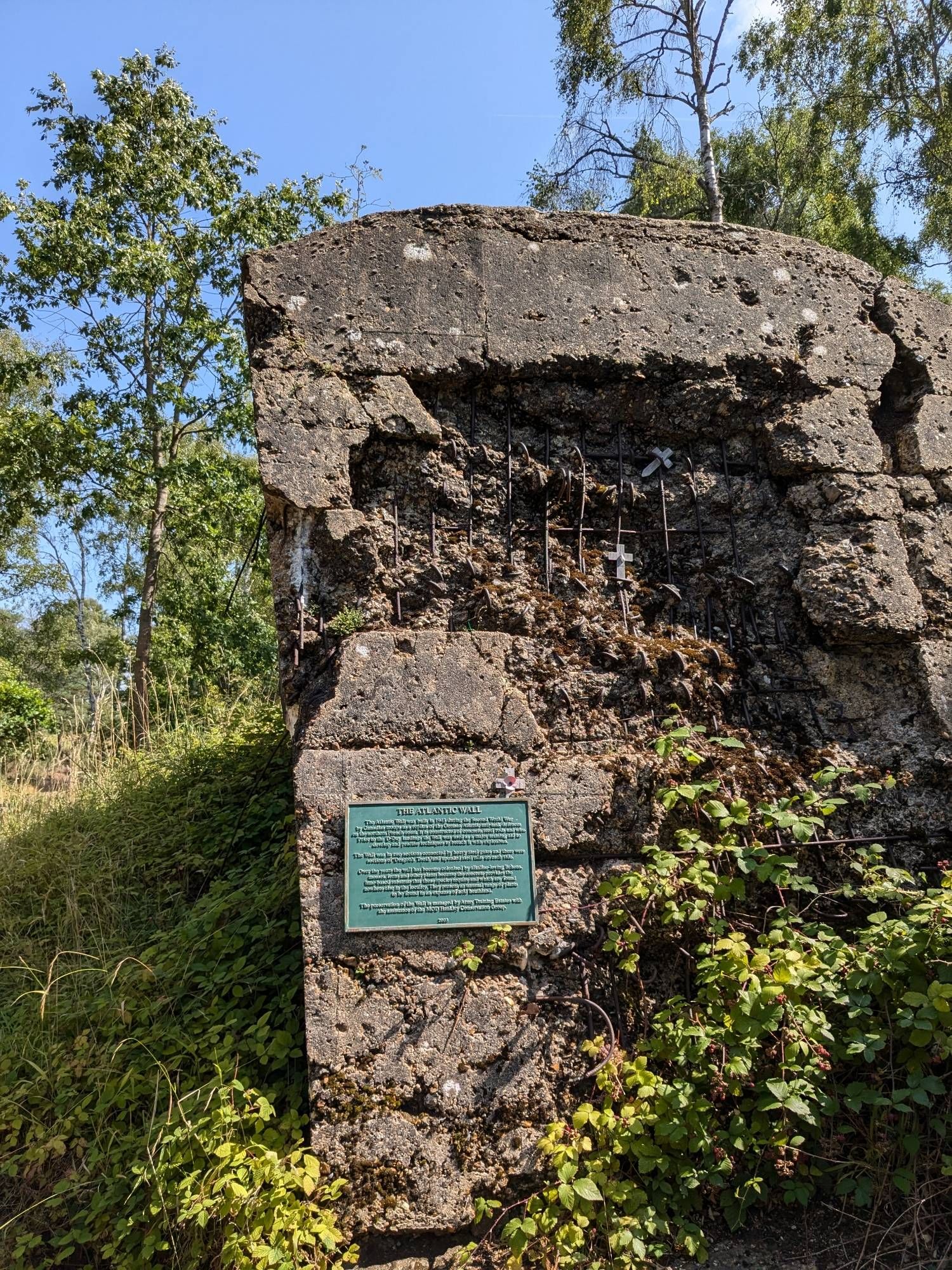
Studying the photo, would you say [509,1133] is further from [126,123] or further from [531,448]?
[126,123]

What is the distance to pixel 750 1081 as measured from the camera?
8.61ft

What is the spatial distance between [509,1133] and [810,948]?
111 cm

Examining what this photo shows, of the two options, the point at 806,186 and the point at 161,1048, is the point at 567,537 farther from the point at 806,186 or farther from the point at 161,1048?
the point at 806,186

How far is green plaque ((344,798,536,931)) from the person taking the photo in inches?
108

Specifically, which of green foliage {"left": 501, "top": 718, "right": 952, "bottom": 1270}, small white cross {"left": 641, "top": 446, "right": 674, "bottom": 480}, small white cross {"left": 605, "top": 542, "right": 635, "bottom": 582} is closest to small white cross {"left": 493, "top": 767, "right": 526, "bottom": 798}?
green foliage {"left": 501, "top": 718, "right": 952, "bottom": 1270}

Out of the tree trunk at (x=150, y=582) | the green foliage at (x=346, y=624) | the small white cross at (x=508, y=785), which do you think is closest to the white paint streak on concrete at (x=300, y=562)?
the green foliage at (x=346, y=624)

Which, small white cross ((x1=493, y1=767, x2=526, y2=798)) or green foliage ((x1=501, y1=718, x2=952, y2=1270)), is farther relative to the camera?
small white cross ((x1=493, y1=767, x2=526, y2=798))

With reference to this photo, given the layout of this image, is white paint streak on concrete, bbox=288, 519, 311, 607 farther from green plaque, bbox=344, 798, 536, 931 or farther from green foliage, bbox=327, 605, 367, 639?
green plaque, bbox=344, 798, 536, 931

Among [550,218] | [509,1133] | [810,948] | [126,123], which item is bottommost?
[509,1133]

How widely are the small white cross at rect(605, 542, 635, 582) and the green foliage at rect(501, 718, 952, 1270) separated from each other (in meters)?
0.92

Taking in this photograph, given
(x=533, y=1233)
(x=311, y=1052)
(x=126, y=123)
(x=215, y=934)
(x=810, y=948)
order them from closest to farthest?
(x=533, y=1233) → (x=311, y=1052) → (x=810, y=948) → (x=215, y=934) → (x=126, y=123)

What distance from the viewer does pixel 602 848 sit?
9.64ft

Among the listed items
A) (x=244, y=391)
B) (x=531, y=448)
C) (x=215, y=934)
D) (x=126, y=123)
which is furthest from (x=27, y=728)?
(x=531, y=448)

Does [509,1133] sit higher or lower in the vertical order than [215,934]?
lower
